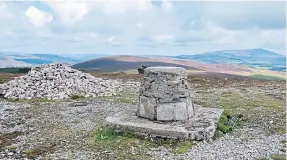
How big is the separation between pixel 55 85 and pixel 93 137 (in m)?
16.0

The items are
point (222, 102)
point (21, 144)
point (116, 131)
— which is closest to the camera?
point (21, 144)

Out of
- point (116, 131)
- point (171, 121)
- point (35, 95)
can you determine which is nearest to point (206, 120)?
point (171, 121)

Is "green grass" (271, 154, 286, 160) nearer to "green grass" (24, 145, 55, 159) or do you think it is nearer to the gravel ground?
the gravel ground

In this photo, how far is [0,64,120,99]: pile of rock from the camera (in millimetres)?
30891

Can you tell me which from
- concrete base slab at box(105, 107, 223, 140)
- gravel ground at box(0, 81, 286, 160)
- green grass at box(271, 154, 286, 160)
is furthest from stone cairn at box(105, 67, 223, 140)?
green grass at box(271, 154, 286, 160)

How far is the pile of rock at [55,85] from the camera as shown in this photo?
101 ft

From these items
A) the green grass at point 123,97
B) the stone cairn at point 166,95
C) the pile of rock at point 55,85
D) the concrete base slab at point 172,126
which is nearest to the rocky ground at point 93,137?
the green grass at point 123,97

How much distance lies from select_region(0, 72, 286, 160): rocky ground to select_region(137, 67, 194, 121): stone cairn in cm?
253

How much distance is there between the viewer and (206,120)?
19.0 meters

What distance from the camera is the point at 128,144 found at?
53.1 feet

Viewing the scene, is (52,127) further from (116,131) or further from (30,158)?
(30,158)

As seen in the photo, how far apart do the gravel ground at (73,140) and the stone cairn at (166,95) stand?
2.77 metres

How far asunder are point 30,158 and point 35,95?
16.9m

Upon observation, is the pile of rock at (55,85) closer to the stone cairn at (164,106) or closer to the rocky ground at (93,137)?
the rocky ground at (93,137)
